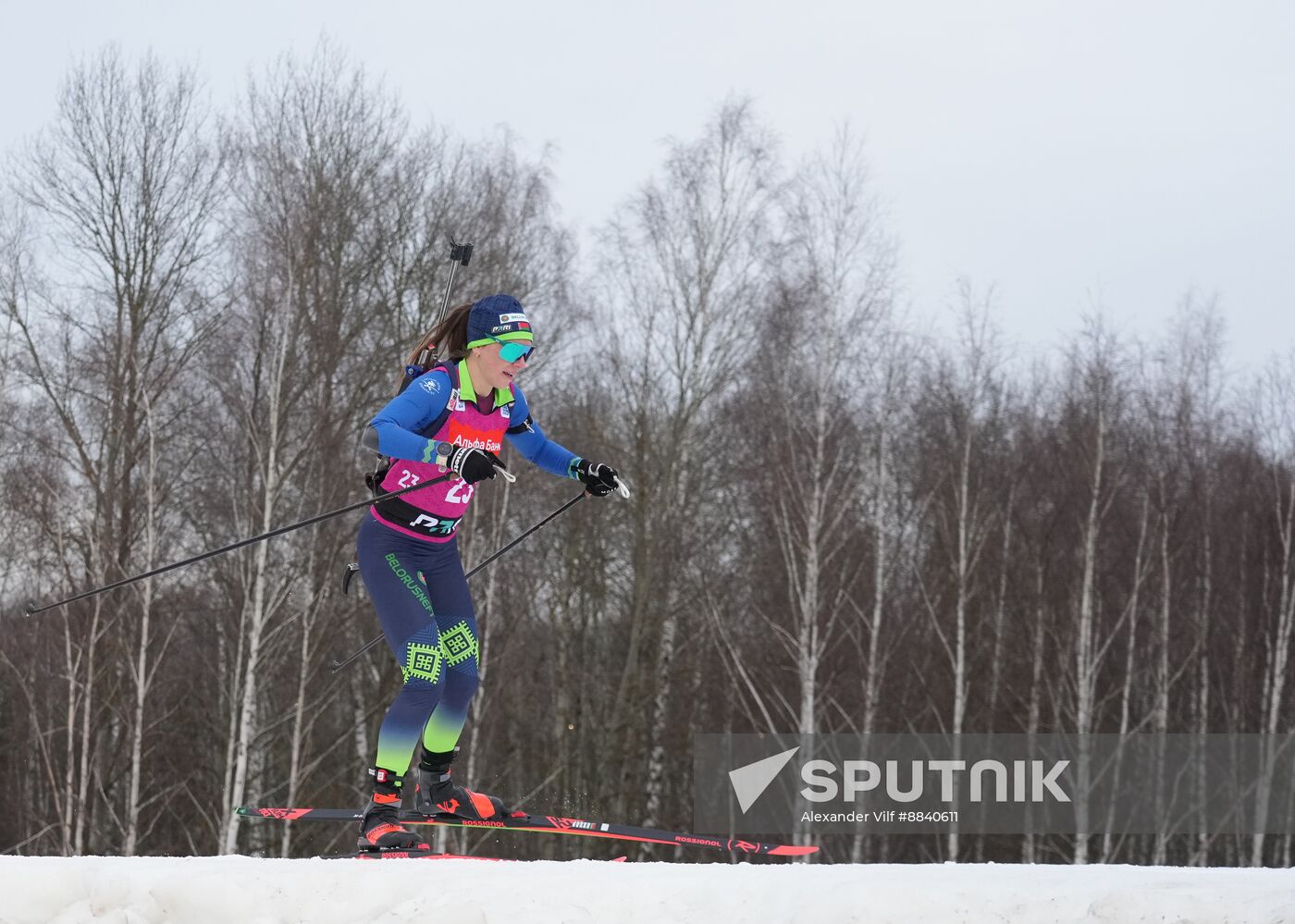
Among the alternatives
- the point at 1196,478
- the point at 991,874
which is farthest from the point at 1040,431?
the point at 991,874

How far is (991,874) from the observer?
3.84 meters

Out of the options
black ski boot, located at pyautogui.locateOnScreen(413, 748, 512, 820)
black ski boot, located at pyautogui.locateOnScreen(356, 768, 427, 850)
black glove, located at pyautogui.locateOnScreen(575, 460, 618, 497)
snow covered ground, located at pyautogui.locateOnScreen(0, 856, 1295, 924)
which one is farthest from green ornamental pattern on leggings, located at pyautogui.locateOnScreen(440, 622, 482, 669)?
snow covered ground, located at pyautogui.locateOnScreen(0, 856, 1295, 924)

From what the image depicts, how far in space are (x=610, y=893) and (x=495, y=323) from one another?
2458 millimetres

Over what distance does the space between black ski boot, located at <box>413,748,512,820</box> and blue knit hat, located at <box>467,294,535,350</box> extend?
5.91ft

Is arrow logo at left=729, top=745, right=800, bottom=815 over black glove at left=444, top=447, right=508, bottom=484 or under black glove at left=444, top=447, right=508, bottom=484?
under

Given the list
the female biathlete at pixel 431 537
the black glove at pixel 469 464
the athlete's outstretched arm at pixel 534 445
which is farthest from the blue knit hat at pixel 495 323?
the black glove at pixel 469 464

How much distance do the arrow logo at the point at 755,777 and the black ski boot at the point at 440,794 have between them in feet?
43.1

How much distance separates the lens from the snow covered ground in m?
3.50

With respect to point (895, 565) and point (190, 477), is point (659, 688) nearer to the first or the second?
point (895, 565)

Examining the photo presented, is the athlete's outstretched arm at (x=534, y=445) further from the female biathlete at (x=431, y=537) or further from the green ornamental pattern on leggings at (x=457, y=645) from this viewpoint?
the green ornamental pattern on leggings at (x=457, y=645)

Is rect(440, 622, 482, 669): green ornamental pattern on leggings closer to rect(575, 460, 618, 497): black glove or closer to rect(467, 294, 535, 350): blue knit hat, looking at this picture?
rect(575, 460, 618, 497): black glove

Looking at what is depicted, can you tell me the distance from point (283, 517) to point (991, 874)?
13.6 meters

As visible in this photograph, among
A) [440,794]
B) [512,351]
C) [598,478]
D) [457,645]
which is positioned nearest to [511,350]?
[512,351]

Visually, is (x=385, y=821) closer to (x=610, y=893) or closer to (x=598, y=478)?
(x=598, y=478)
